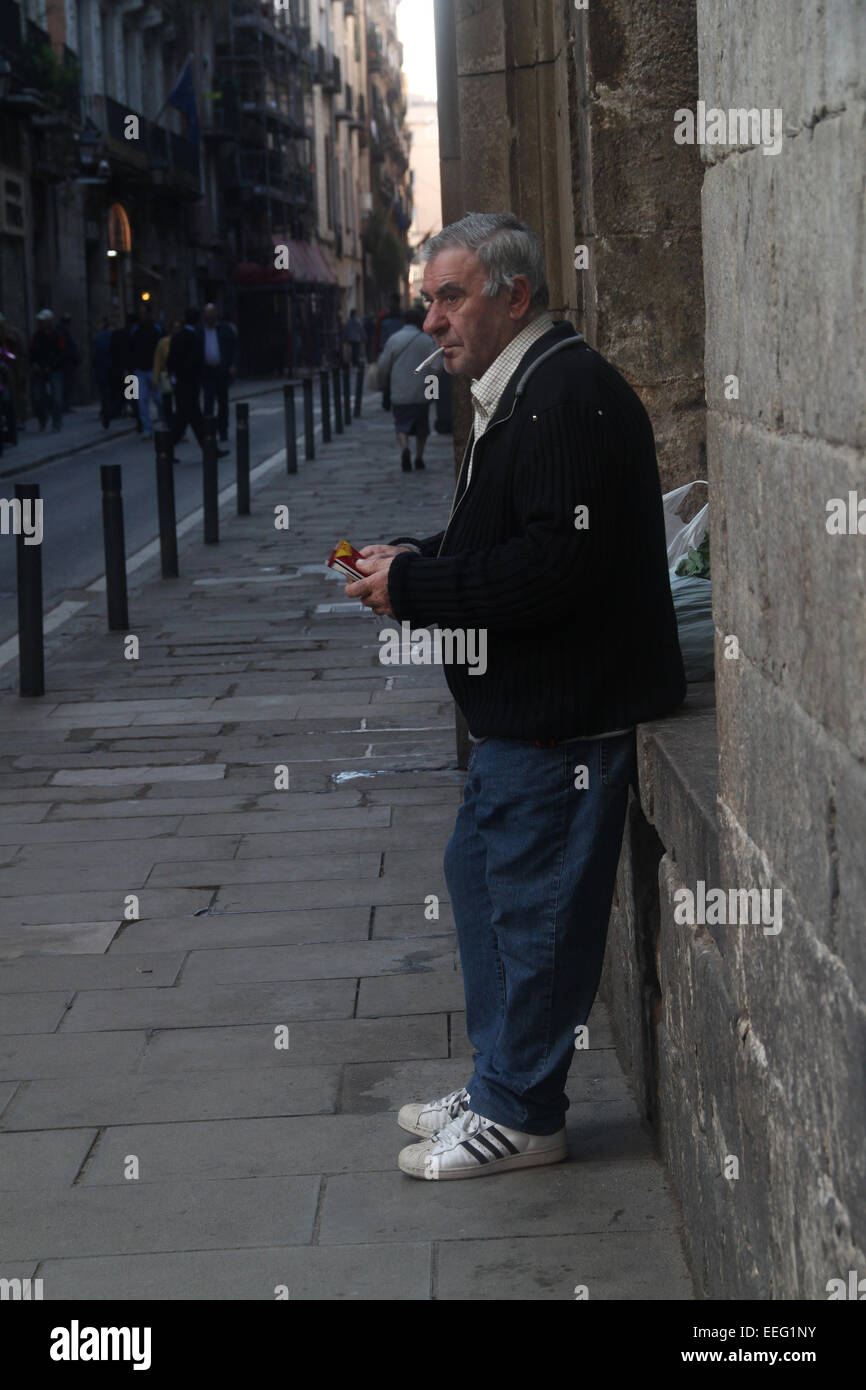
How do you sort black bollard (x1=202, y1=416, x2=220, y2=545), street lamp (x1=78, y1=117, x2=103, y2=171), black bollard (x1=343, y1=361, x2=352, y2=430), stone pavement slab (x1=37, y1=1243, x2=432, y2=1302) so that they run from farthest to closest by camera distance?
street lamp (x1=78, y1=117, x2=103, y2=171) < black bollard (x1=343, y1=361, x2=352, y2=430) < black bollard (x1=202, y1=416, x2=220, y2=545) < stone pavement slab (x1=37, y1=1243, x2=432, y2=1302)

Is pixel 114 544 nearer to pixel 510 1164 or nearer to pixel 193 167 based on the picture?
pixel 510 1164

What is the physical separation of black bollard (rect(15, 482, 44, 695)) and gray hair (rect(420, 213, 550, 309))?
5.34 meters

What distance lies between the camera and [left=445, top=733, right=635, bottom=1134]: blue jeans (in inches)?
136

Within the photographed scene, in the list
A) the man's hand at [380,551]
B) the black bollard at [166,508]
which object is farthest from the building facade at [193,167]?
the man's hand at [380,551]

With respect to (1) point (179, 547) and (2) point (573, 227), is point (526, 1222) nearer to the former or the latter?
(2) point (573, 227)

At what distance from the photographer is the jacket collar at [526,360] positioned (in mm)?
3371

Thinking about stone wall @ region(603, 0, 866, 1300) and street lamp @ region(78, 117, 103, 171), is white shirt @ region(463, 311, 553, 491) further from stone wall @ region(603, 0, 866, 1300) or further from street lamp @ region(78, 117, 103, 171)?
street lamp @ region(78, 117, 103, 171)

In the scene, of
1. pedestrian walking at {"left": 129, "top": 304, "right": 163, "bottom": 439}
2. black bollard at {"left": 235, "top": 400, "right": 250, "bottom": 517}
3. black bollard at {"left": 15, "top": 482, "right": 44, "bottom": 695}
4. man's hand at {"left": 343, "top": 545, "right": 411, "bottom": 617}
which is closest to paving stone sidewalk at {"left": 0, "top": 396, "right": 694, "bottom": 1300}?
black bollard at {"left": 15, "top": 482, "right": 44, "bottom": 695}

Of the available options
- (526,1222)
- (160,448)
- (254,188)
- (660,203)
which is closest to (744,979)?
(526,1222)

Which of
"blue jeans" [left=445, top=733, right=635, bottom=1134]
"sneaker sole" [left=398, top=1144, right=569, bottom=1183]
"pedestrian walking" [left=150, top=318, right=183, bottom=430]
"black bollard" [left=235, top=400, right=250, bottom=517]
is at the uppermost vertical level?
"pedestrian walking" [left=150, top=318, right=183, bottom=430]

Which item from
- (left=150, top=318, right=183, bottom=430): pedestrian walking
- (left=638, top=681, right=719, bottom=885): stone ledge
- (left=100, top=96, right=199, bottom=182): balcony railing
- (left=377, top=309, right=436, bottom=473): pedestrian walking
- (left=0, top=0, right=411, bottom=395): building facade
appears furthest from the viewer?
(left=100, top=96, right=199, bottom=182): balcony railing

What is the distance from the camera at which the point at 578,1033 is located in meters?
3.60

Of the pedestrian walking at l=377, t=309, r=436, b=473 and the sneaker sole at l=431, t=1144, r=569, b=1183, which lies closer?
the sneaker sole at l=431, t=1144, r=569, b=1183

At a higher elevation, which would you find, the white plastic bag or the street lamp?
the street lamp
